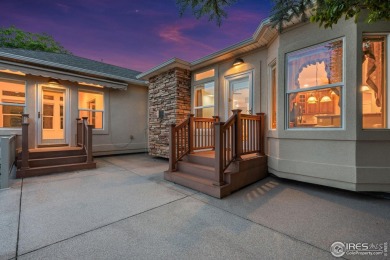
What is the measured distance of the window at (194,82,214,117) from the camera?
239 inches

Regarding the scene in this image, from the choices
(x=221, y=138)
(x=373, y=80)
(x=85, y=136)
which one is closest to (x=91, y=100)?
(x=85, y=136)

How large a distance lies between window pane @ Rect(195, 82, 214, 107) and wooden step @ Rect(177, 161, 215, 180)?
260 cm

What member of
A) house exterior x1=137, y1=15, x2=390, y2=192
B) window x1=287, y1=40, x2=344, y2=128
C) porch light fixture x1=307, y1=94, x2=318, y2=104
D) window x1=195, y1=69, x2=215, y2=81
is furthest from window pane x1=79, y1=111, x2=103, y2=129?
porch light fixture x1=307, y1=94, x2=318, y2=104

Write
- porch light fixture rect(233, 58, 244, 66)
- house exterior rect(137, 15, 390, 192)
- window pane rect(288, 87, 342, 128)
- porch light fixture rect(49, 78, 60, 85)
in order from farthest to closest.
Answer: porch light fixture rect(49, 78, 60, 85)
porch light fixture rect(233, 58, 244, 66)
window pane rect(288, 87, 342, 128)
house exterior rect(137, 15, 390, 192)

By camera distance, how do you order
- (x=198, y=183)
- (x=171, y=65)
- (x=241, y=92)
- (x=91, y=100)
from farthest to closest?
1. (x=91, y=100)
2. (x=171, y=65)
3. (x=241, y=92)
4. (x=198, y=183)

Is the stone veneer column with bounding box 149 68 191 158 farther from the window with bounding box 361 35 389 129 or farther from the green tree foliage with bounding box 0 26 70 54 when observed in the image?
the green tree foliage with bounding box 0 26 70 54

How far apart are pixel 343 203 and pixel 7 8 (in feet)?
53.5

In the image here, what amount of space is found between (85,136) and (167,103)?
9.74ft

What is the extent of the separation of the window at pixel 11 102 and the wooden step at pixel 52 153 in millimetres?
1433

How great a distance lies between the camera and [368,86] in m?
3.24

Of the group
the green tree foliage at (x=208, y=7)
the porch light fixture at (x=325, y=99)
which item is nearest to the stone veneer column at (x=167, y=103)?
the green tree foliage at (x=208, y=7)

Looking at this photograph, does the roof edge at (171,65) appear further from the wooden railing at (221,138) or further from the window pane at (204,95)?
the wooden railing at (221,138)

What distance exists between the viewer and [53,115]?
21.9 feet

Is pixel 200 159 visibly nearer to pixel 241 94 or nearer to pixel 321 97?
pixel 241 94
